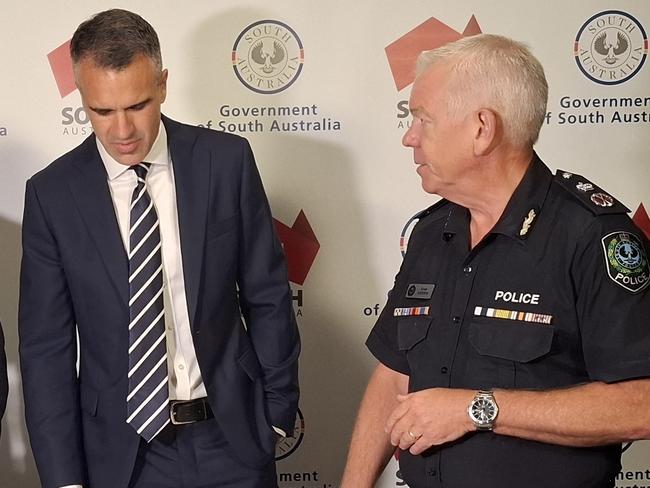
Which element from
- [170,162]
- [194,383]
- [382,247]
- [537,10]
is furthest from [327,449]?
[537,10]

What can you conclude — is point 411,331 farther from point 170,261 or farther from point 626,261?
point 170,261

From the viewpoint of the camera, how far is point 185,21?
2988 millimetres

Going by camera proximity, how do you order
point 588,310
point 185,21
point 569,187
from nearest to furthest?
1. point 588,310
2. point 569,187
3. point 185,21

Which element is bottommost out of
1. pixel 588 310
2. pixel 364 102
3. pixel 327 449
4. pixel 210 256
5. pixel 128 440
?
pixel 327 449

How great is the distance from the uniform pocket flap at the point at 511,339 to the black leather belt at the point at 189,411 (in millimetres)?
705

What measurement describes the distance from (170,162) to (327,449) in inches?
47.5

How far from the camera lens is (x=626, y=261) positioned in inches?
67.6

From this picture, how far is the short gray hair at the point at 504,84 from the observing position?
1.83 metres

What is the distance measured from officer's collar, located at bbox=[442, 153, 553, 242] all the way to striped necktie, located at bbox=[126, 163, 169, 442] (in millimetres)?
763

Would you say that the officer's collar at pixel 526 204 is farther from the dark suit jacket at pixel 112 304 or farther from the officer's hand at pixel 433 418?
the dark suit jacket at pixel 112 304

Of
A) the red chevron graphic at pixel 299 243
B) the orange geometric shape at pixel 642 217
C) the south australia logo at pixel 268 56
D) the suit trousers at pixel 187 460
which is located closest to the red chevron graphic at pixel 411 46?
the south australia logo at pixel 268 56

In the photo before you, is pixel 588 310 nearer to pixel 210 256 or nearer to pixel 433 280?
pixel 433 280

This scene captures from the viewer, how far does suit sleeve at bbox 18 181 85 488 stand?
2.22m

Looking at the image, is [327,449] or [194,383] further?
[327,449]
